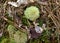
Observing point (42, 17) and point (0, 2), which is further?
point (0, 2)

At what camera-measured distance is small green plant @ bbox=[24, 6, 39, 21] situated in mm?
1330

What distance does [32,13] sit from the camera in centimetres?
133

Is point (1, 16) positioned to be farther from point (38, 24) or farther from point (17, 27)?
point (38, 24)

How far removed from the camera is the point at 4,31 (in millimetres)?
1418

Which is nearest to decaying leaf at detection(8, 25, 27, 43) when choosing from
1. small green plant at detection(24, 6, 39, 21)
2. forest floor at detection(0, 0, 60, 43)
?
forest floor at detection(0, 0, 60, 43)

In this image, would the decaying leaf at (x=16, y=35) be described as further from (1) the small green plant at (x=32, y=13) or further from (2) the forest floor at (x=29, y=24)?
(1) the small green plant at (x=32, y=13)

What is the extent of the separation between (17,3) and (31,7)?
3.7 inches

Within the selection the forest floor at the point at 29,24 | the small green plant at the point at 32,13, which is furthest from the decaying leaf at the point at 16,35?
the small green plant at the point at 32,13

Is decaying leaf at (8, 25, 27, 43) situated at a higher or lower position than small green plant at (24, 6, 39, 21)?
lower

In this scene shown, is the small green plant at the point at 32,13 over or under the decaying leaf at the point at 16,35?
over

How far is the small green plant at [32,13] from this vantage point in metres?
1.33

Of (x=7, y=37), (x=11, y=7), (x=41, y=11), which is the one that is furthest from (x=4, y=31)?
(x=41, y=11)

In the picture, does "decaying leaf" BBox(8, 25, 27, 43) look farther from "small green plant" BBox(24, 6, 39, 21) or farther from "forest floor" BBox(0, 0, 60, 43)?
"small green plant" BBox(24, 6, 39, 21)

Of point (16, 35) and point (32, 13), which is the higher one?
point (32, 13)
